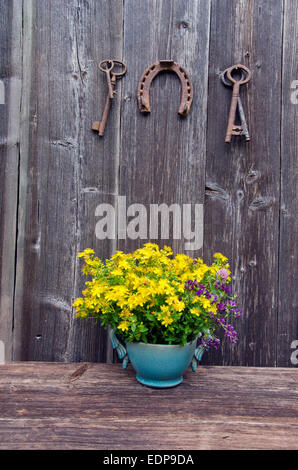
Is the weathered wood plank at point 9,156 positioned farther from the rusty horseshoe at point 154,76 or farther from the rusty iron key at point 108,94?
the rusty horseshoe at point 154,76

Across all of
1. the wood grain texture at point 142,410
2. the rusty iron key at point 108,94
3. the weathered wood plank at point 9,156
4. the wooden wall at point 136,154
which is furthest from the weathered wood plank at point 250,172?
the weathered wood plank at point 9,156

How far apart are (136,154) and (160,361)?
0.73 m

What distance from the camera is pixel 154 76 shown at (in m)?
1.27

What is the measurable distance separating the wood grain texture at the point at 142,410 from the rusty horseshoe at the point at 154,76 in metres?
0.92

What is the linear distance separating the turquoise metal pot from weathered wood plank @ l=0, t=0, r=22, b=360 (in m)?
0.56

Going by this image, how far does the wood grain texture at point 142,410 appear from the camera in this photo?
29.6 inches

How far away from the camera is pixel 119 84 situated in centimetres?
128

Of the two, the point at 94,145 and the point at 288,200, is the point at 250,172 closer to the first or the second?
the point at 288,200

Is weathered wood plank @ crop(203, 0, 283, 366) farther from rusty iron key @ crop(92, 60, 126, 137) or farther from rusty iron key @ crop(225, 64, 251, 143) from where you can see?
rusty iron key @ crop(92, 60, 126, 137)

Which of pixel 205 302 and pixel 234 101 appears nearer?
pixel 205 302

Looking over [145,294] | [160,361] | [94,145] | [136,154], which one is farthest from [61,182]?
[160,361]

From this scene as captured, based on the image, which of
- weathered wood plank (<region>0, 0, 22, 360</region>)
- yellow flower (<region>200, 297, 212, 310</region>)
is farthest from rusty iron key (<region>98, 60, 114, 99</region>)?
yellow flower (<region>200, 297, 212, 310</region>)

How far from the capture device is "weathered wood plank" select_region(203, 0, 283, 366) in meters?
1.27
